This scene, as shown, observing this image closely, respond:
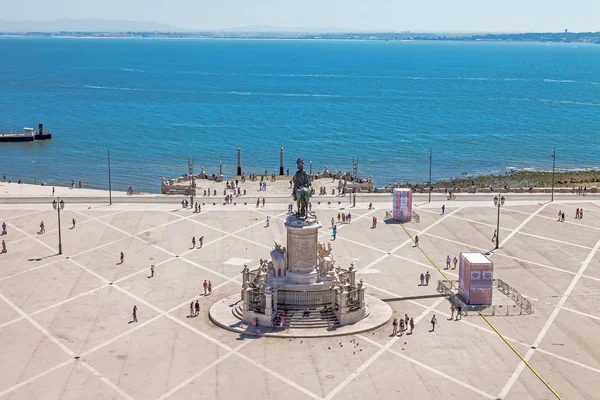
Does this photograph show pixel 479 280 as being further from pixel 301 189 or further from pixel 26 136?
pixel 26 136

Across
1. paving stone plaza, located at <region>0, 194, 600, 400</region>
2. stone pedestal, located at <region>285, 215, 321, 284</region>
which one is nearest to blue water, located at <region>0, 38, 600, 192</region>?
paving stone plaza, located at <region>0, 194, 600, 400</region>

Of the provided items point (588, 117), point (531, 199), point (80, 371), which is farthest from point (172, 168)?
point (588, 117)

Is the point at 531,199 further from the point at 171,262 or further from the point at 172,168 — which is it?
the point at 172,168

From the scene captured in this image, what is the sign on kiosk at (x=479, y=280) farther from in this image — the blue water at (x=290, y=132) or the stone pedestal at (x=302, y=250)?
the blue water at (x=290, y=132)

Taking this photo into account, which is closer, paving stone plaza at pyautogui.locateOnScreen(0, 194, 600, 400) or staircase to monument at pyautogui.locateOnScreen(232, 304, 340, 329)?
paving stone plaza at pyautogui.locateOnScreen(0, 194, 600, 400)

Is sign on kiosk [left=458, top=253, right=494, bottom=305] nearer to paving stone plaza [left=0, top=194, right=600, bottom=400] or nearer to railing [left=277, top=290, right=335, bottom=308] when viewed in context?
paving stone plaza [left=0, top=194, right=600, bottom=400]

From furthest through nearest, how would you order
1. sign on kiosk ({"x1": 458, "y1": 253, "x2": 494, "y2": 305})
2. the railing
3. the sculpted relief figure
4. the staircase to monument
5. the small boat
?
the small boat
sign on kiosk ({"x1": 458, "y1": 253, "x2": 494, "y2": 305})
the railing
the sculpted relief figure
the staircase to monument

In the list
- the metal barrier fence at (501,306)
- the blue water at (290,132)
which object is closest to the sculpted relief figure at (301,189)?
the metal barrier fence at (501,306)
